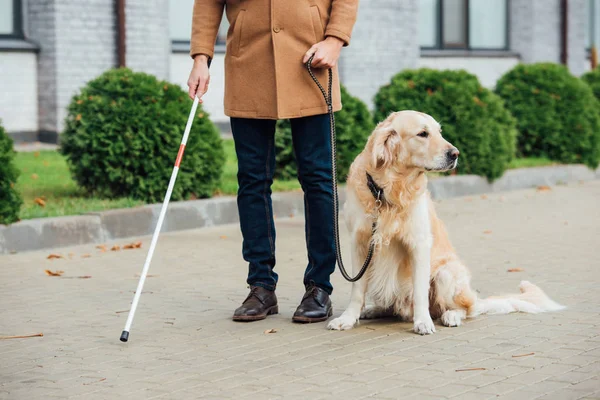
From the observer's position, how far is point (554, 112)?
14.3 meters

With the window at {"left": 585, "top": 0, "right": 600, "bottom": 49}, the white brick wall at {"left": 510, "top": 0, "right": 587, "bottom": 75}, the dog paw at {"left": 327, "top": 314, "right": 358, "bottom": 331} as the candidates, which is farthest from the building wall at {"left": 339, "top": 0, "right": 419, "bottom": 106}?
the dog paw at {"left": 327, "top": 314, "right": 358, "bottom": 331}

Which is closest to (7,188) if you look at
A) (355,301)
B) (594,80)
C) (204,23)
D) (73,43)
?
(204,23)

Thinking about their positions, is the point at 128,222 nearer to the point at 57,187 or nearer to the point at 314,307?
the point at 57,187

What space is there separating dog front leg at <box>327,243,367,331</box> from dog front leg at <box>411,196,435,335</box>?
0.94 feet

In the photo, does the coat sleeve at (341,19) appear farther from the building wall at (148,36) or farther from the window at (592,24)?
the window at (592,24)

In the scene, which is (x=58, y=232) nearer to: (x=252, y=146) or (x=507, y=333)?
(x=252, y=146)

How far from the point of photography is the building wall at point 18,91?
48.0 ft

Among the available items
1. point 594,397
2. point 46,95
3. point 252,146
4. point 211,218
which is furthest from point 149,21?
point 594,397

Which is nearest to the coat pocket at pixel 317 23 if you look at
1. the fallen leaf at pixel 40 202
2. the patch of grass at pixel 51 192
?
the patch of grass at pixel 51 192

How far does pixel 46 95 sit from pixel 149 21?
1.92 metres

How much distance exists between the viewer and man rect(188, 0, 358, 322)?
5.63 m

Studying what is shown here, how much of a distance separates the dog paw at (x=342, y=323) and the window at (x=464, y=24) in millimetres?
15009

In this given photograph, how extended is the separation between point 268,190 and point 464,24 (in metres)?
15.5

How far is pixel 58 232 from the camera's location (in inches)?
332
